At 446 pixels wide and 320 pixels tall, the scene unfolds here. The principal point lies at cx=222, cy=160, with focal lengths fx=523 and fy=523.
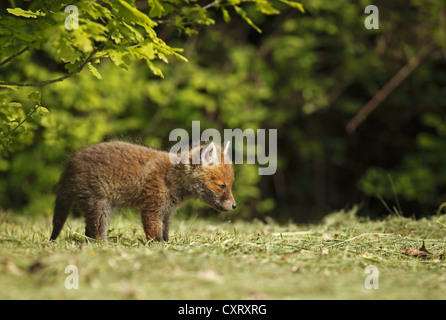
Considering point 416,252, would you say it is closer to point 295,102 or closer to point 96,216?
point 96,216

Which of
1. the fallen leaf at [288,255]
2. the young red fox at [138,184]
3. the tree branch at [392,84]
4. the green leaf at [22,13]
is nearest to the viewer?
the fallen leaf at [288,255]

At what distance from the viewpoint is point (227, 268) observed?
12.2 ft

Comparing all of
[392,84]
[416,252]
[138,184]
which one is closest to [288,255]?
[416,252]

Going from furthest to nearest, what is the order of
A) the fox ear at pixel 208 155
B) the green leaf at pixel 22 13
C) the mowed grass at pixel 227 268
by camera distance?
the fox ear at pixel 208 155
the green leaf at pixel 22 13
the mowed grass at pixel 227 268

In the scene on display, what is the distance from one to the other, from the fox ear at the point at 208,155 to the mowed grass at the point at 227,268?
0.89m

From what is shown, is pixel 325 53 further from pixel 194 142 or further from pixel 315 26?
pixel 194 142

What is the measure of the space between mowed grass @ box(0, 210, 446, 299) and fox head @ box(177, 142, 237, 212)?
601 mm

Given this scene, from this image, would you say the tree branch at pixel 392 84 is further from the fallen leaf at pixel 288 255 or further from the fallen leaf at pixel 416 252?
the fallen leaf at pixel 288 255

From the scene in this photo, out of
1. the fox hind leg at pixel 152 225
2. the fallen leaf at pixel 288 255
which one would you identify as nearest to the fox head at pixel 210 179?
the fox hind leg at pixel 152 225

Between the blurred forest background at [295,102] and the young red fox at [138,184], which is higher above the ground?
the blurred forest background at [295,102]

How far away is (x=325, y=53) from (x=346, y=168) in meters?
3.32

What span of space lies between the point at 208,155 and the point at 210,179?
0.26m

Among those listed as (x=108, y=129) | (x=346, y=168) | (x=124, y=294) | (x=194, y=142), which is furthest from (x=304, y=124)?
(x=124, y=294)

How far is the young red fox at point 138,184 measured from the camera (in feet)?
17.2
